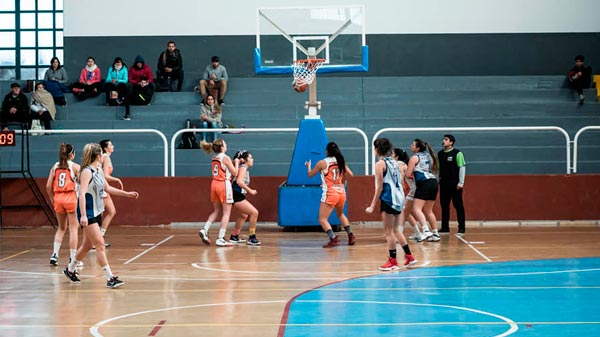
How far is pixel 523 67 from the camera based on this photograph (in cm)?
2972

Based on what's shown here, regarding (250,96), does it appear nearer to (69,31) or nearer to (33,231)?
(69,31)

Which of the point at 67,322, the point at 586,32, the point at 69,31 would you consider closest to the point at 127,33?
the point at 69,31

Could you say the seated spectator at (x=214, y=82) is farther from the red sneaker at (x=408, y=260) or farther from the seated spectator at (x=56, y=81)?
the red sneaker at (x=408, y=260)

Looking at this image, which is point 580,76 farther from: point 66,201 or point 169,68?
point 66,201

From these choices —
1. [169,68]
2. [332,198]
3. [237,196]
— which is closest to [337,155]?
[332,198]

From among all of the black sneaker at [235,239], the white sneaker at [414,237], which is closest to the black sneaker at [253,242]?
the black sneaker at [235,239]

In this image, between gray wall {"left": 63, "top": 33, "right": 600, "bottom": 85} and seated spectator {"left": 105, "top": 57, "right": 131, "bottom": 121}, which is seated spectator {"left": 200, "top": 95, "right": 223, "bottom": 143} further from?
gray wall {"left": 63, "top": 33, "right": 600, "bottom": 85}

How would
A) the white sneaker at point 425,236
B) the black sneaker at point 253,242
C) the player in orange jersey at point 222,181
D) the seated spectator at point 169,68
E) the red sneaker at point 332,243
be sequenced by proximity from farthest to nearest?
the seated spectator at point 169,68 < the white sneaker at point 425,236 < the black sneaker at point 253,242 < the player in orange jersey at point 222,181 < the red sneaker at point 332,243

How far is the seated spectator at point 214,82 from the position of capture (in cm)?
2641

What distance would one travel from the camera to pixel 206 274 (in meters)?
14.1

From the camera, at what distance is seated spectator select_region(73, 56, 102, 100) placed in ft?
90.2

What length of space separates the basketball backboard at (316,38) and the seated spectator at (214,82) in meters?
5.17

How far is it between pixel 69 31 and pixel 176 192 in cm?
924

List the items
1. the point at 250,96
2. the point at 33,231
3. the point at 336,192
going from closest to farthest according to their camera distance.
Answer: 1. the point at 336,192
2. the point at 33,231
3. the point at 250,96
